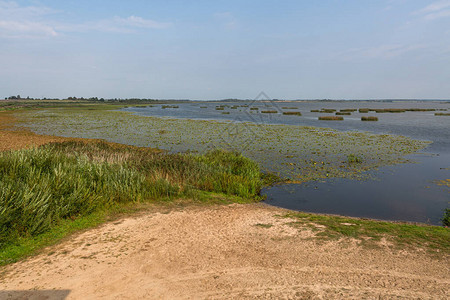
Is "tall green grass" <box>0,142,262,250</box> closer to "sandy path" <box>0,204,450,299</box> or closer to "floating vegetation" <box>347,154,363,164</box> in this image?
"sandy path" <box>0,204,450,299</box>

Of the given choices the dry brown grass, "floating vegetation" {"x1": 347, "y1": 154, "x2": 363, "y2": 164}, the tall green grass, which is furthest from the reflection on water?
the dry brown grass

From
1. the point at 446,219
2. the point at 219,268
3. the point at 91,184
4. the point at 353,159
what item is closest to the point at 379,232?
the point at 446,219

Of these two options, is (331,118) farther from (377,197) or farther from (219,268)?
(219,268)

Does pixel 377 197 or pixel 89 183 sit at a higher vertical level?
pixel 89 183

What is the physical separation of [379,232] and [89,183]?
1071cm

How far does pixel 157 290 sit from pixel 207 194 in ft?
22.9

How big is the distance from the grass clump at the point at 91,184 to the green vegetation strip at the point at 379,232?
3.99 m

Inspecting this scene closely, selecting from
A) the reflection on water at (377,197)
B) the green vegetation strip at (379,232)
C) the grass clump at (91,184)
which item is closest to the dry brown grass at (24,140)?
the grass clump at (91,184)

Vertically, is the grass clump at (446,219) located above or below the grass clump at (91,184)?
below

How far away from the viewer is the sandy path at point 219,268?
5430mm

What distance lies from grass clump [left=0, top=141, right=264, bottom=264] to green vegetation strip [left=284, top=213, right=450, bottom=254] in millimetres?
3988

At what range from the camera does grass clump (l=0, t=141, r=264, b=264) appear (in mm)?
7700

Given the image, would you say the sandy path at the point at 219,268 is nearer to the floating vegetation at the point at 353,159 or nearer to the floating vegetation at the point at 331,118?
the floating vegetation at the point at 353,159

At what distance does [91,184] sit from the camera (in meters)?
10.4
